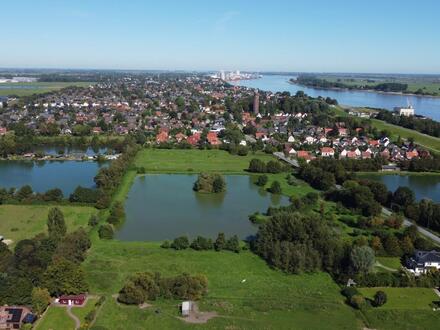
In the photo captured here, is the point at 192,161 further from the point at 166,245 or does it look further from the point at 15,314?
the point at 15,314

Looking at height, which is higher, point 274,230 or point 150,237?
point 274,230

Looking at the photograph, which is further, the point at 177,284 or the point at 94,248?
the point at 94,248

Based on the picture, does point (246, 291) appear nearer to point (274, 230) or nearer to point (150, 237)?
point (274, 230)

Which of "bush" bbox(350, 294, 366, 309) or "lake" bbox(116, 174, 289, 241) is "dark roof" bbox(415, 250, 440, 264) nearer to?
"bush" bbox(350, 294, 366, 309)

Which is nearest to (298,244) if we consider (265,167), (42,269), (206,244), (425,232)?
(206,244)

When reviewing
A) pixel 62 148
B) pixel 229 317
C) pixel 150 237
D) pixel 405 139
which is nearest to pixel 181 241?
pixel 150 237
